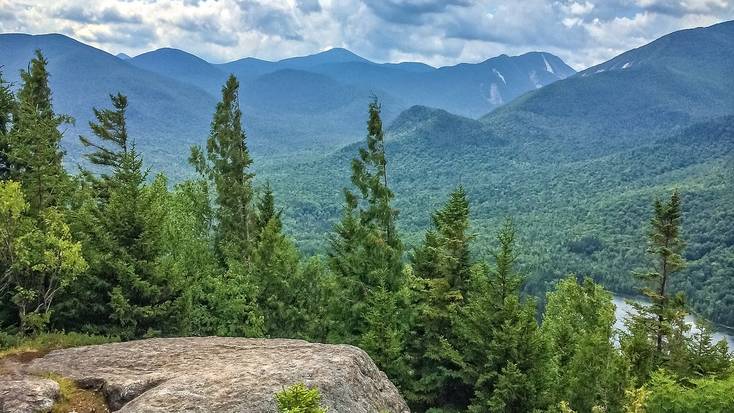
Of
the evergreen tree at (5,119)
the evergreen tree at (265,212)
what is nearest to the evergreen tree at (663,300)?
the evergreen tree at (265,212)

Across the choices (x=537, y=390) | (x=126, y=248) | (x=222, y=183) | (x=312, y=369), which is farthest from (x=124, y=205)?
(x=537, y=390)

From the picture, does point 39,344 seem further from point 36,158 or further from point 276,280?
point 276,280

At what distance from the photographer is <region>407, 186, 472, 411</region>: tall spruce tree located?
2881 centimetres

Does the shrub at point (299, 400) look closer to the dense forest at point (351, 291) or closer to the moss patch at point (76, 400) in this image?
the moss patch at point (76, 400)

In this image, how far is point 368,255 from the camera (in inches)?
1248

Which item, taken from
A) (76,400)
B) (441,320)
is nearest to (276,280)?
(441,320)

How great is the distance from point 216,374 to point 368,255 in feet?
53.1

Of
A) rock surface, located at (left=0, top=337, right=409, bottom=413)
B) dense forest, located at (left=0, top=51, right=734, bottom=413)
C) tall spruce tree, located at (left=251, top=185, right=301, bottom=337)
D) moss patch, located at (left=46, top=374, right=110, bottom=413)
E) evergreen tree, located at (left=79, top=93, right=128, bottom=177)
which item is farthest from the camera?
evergreen tree, located at (left=79, top=93, right=128, bottom=177)

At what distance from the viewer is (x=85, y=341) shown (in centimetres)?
2153

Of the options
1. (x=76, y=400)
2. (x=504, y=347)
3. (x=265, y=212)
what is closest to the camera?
(x=76, y=400)

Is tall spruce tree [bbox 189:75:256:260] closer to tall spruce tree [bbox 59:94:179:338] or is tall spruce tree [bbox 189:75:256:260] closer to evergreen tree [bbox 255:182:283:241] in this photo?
evergreen tree [bbox 255:182:283:241]

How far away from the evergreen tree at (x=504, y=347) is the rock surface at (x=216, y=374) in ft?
21.5

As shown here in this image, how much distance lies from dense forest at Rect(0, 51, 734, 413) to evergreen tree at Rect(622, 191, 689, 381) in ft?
0.32

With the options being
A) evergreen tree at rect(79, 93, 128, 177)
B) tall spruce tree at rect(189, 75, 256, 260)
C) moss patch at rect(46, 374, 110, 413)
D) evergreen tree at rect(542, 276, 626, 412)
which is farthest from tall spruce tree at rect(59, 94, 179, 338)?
evergreen tree at rect(542, 276, 626, 412)
